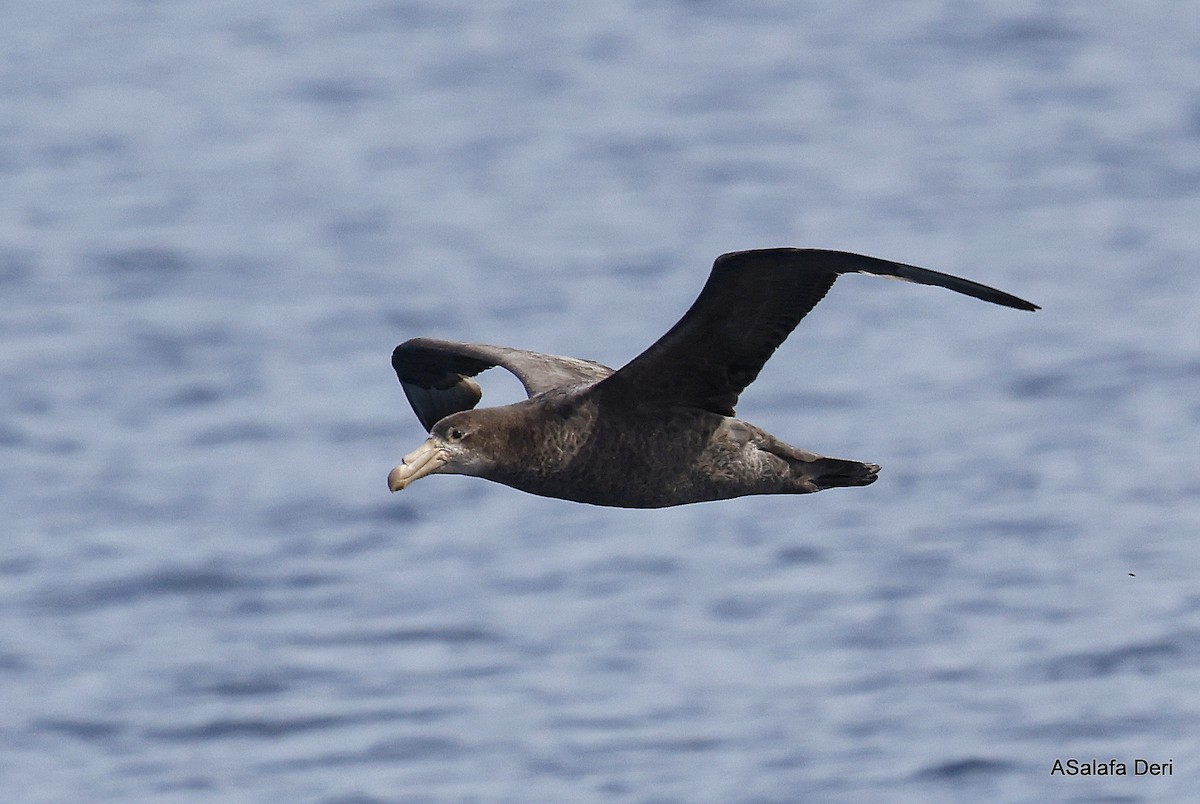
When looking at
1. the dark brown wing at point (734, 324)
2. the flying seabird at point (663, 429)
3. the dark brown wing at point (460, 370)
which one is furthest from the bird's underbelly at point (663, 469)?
the dark brown wing at point (460, 370)

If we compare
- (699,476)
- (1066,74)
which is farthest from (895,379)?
(699,476)

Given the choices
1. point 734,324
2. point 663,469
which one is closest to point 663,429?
point 663,469

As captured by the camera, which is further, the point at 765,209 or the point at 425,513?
the point at 765,209

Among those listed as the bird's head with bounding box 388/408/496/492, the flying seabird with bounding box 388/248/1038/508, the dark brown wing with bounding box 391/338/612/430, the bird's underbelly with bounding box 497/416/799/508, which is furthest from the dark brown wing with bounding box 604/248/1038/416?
the dark brown wing with bounding box 391/338/612/430

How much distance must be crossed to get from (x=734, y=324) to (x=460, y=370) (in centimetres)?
289

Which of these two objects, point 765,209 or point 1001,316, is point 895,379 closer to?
point 1001,316

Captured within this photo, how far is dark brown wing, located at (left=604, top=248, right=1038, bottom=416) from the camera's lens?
36.5 ft

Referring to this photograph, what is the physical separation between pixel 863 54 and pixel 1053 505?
2125cm

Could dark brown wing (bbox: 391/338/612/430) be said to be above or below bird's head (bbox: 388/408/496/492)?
above

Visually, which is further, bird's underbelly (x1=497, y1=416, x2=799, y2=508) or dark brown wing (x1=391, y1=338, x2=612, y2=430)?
dark brown wing (x1=391, y1=338, x2=612, y2=430)

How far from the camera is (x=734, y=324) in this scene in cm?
1170

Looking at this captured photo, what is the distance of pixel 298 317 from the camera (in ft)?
127

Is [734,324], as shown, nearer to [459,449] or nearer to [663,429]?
[663,429]

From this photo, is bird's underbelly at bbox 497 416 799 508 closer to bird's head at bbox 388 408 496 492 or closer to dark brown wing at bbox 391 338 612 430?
bird's head at bbox 388 408 496 492
